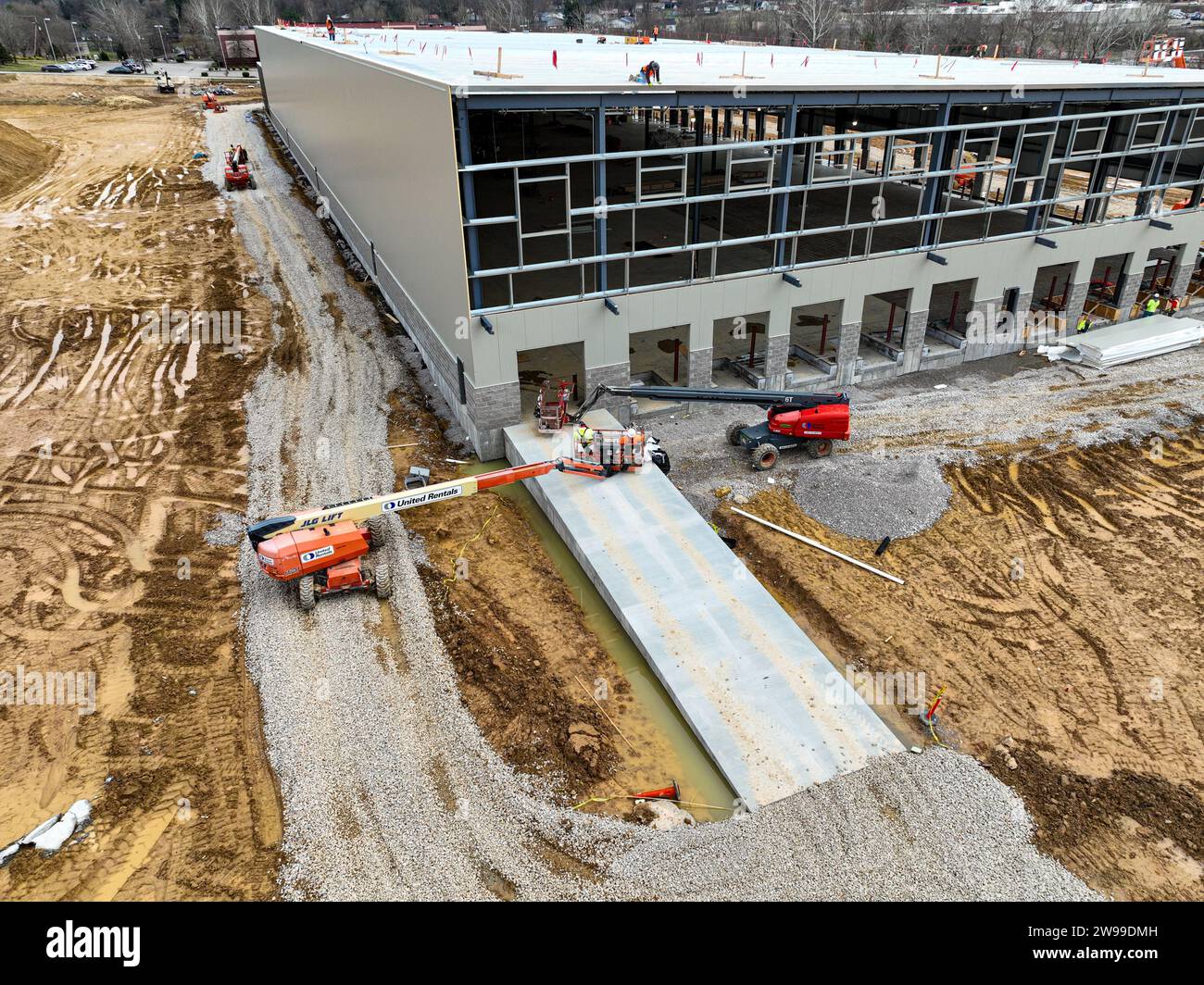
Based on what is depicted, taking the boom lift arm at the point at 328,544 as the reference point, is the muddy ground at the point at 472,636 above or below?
below

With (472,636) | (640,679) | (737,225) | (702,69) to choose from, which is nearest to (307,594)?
(472,636)

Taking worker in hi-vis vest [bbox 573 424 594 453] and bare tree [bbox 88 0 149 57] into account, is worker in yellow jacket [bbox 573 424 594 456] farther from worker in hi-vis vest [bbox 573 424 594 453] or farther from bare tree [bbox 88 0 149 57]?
bare tree [bbox 88 0 149 57]

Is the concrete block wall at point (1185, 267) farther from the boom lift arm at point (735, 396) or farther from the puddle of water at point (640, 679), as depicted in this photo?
the puddle of water at point (640, 679)

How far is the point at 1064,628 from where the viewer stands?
47.0ft

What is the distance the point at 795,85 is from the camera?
732 inches

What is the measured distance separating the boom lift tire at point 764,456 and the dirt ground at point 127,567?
11.8 m

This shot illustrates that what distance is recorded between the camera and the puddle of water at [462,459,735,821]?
1147 centimetres

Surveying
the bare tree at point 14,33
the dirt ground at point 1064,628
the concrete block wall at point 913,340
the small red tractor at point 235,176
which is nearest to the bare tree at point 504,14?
the bare tree at point 14,33

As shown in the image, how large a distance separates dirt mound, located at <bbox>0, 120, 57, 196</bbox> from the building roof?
18098mm

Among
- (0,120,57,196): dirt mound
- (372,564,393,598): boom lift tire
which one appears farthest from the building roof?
(0,120,57,196): dirt mound

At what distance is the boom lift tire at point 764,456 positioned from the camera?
60.8ft

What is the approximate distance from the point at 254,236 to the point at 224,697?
1096 inches

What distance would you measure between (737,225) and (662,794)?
23804 millimetres
